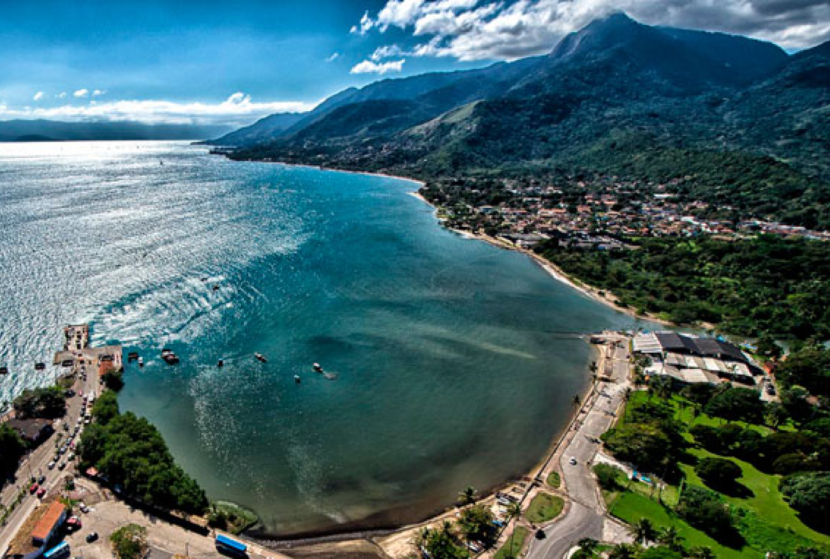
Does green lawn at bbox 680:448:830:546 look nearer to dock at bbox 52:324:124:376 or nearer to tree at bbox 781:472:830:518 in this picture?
tree at bbox 781:472:830:518

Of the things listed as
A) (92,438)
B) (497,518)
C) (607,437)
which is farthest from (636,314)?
(92,438)

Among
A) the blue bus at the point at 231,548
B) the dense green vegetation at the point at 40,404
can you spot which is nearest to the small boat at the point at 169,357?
the dense green vegetation at the point at 40,404

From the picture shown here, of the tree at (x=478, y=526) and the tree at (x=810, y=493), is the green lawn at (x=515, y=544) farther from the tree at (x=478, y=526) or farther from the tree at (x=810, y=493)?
the tree at (x=810, y=493)

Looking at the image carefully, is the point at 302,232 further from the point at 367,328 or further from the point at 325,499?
the point at 325,499

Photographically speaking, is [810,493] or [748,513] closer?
[810,493]

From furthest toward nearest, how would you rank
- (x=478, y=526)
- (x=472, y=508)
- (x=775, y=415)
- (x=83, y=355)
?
(x=83, y=355) < (x=775, y=415) < (x=472, y=508) < (x=478, y=526)

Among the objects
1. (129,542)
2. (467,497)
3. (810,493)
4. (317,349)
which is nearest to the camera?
(129,542)

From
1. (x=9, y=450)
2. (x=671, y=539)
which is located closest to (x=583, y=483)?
(x=671, y=539)

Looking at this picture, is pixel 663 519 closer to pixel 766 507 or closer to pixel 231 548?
pixel 766 507
